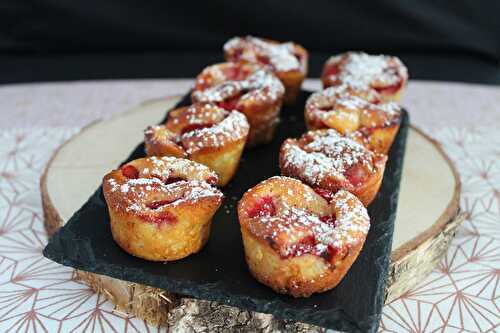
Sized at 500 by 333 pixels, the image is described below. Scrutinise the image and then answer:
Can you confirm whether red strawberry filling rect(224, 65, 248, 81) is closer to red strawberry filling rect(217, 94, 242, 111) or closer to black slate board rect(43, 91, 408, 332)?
red strawberry filling rect(217, 94, 242, 111)

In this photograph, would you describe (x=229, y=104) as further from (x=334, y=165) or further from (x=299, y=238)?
(x=299, y=238)

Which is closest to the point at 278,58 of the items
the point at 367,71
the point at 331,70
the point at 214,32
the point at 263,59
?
the point at 263,59

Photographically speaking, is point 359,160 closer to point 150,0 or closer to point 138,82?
point 138,82

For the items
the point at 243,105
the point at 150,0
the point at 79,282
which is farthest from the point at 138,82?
the point at 79,282

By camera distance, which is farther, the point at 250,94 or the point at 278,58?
the point at 278,58

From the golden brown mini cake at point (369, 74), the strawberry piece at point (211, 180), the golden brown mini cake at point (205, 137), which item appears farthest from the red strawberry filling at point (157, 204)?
the golden brown mini cake at point (369, 74)

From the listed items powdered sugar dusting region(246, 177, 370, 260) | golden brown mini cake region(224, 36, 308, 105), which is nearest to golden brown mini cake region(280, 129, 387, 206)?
powdered sugar dusting region(246, 177, 370, 260)
